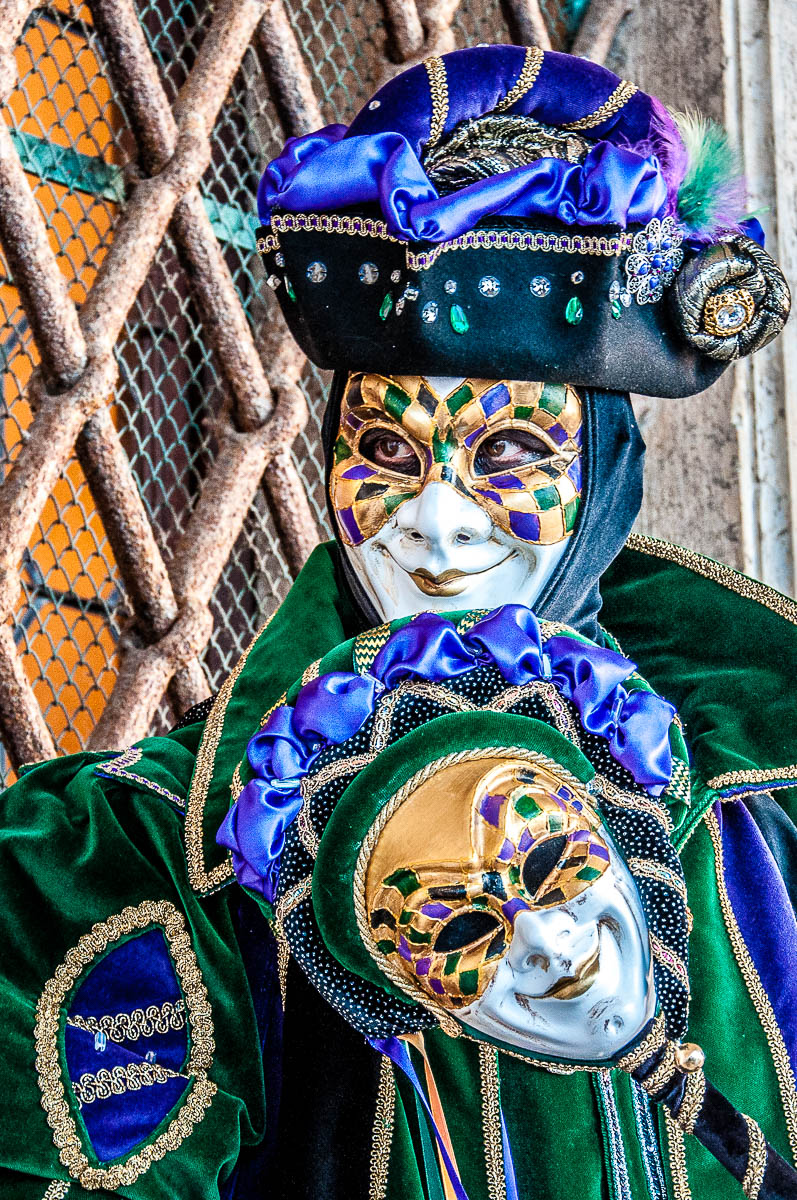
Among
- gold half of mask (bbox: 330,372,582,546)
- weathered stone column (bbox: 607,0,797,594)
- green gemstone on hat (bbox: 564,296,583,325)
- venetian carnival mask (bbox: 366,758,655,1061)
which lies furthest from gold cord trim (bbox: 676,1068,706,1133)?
weathered stone column (bbox: 607,0,797,594)

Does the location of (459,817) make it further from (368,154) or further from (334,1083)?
(368,154)

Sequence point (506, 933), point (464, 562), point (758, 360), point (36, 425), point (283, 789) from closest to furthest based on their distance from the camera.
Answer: point (506, 933) → point (283, 789) → point (464, 562) → point (36, 425) → point (758, 360)

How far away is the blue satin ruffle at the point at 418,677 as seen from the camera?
3.21 ft

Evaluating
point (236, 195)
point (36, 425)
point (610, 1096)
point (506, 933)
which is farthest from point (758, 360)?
point (506, 933)

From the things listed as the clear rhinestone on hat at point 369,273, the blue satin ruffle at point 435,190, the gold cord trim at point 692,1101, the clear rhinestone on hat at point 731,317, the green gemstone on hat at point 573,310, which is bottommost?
the gold cord trim at point 692,1101

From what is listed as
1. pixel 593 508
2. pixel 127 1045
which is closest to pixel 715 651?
pixel 593 508

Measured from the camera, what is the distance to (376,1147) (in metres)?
1.06

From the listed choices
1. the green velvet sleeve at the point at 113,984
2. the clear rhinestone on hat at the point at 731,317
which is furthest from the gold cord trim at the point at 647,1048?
the clear rhinestone on hat at the point at 731,317

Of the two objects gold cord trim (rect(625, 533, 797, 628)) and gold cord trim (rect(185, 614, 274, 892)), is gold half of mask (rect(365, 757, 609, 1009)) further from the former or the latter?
gold cord trim (rect(625, 533, 797, 628))

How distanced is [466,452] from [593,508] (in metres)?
0.10

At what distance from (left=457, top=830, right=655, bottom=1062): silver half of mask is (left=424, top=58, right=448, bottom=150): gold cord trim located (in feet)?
1.68

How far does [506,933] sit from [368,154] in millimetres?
493

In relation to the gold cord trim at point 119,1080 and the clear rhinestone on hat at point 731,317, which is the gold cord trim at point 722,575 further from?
the gold cord trim at point 119,1080

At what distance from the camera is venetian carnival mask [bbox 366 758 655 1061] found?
87 cm
